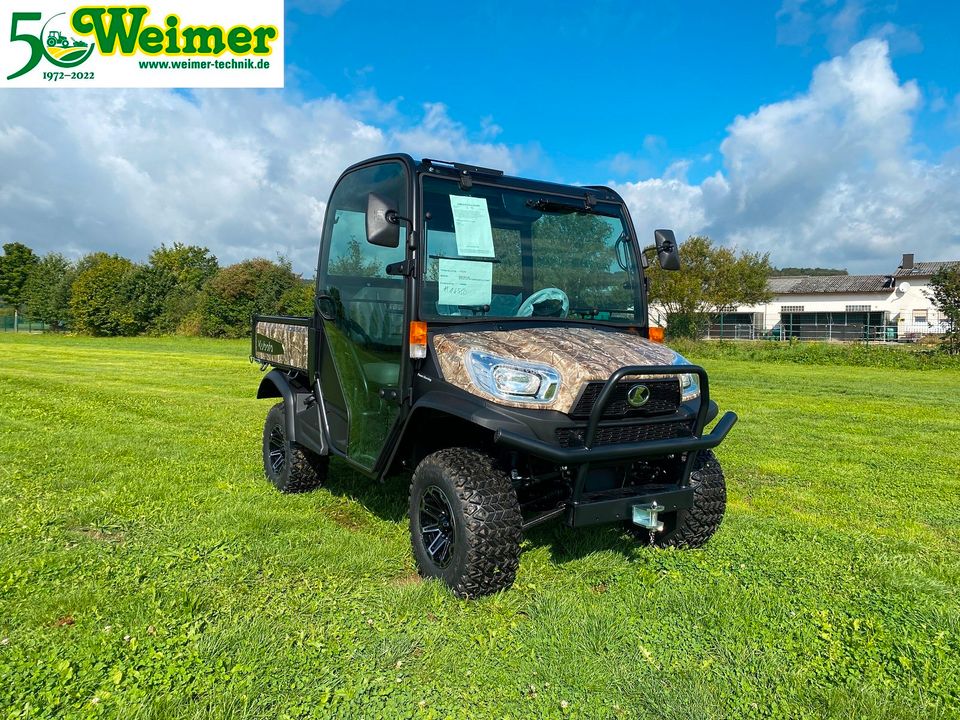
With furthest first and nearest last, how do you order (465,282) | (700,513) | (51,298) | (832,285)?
(832,285)
(51,298)
(700,513)
(465,282)

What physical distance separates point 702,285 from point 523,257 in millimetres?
35088

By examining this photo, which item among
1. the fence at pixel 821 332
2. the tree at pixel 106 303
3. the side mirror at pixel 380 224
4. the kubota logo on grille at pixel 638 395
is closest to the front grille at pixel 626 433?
the kubota logo on grille at pixel 638 395

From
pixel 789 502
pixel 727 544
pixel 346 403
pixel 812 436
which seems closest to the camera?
pixel 727 544

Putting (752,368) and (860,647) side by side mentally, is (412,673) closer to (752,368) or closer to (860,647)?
(860,647)

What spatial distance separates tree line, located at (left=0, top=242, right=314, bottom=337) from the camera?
114 ft

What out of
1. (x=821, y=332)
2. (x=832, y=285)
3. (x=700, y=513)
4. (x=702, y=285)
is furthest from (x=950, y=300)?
(x=832, y=285)

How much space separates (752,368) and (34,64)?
18499 millimetres

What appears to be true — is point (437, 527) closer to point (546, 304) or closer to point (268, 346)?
point (546, 304)

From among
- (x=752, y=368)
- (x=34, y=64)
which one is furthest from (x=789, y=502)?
(x=752, y=368)

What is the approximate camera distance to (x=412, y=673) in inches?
110

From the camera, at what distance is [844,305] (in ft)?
166

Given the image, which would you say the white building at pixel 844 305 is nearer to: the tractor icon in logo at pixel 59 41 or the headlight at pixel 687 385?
the tractor icon in logo at pixel 59 41

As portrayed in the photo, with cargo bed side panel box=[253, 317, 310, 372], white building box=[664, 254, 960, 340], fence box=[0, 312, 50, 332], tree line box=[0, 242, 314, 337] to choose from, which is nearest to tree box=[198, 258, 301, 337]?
tree line box=[0, 242, 314, 337]

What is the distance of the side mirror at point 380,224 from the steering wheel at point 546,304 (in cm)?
91
